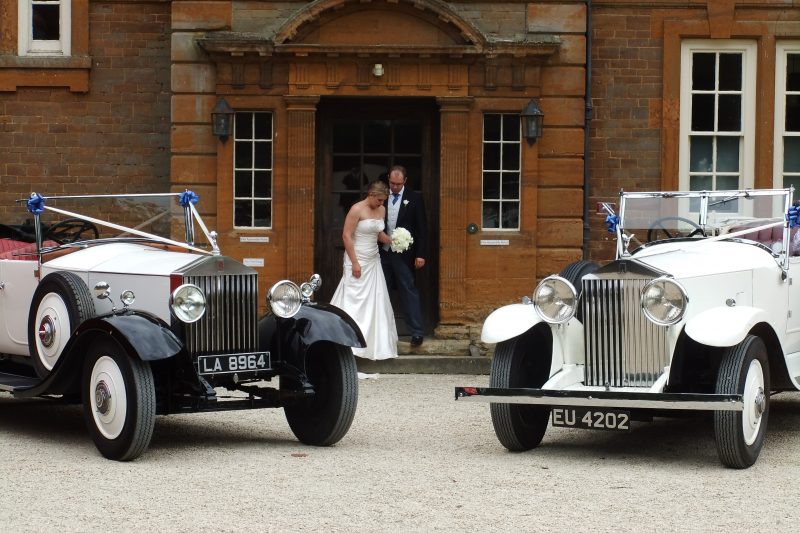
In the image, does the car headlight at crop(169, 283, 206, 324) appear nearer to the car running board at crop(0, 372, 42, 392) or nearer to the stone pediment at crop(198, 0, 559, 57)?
the car running board at crop(0, 372, 42, 392)

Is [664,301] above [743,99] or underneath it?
underneath

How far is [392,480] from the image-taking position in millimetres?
7488

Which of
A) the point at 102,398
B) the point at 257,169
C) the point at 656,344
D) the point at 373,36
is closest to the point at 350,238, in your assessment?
the point at 257,169

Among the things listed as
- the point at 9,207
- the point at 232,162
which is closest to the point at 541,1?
the point at 232,162

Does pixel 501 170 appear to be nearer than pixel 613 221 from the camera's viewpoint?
No

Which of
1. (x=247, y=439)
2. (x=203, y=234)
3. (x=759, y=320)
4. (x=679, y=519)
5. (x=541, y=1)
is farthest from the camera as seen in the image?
(x=541, y=1)

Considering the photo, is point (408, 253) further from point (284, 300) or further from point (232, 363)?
point (232, 363)

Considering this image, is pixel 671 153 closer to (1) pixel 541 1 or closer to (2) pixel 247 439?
(1) pixel 541 1

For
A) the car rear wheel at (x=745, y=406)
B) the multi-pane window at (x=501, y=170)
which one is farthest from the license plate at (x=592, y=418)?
the multi-pane window at (x=501, y=170)

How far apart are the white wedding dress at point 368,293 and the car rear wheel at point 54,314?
445cm

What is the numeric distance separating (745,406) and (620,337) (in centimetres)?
82

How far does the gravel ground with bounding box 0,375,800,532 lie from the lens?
6398 mm

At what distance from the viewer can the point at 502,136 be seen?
14977 millimetres

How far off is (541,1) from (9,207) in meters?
6.08
